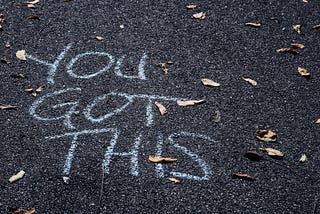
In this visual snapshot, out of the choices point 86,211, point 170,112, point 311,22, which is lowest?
point 86,211

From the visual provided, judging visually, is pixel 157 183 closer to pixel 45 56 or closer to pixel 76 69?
pixel 76 69

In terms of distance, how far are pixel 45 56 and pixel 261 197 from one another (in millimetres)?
2357

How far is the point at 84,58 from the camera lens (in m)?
4.64

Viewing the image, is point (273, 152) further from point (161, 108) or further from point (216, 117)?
point (161, 108)

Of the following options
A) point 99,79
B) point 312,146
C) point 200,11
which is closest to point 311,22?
point 200,11

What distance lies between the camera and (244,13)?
5285 mm

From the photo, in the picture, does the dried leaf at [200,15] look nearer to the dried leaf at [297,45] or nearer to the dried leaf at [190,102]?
the dried leaf at [297,45]

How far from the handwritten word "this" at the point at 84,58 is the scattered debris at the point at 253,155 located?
1.17 metres

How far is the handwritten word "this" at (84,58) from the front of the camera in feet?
14.5

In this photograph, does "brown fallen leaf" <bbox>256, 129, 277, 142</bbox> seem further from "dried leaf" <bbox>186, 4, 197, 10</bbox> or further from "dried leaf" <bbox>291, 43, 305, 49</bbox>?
"dried leaf" <bbox>186, 4, 197, 10</bbox>

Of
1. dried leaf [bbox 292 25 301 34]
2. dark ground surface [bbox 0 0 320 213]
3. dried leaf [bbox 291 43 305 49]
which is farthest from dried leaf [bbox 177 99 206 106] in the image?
dried leaf [bbox 292 25 301 34]

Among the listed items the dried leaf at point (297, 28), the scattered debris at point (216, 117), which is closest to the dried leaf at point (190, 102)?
the scattered debris at point (216, 117)

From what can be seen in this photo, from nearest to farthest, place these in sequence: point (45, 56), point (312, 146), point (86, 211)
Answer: point (86, 211)
point (312, 146)
point (45, 56)

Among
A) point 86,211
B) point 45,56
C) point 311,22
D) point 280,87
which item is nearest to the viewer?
point 86,211
